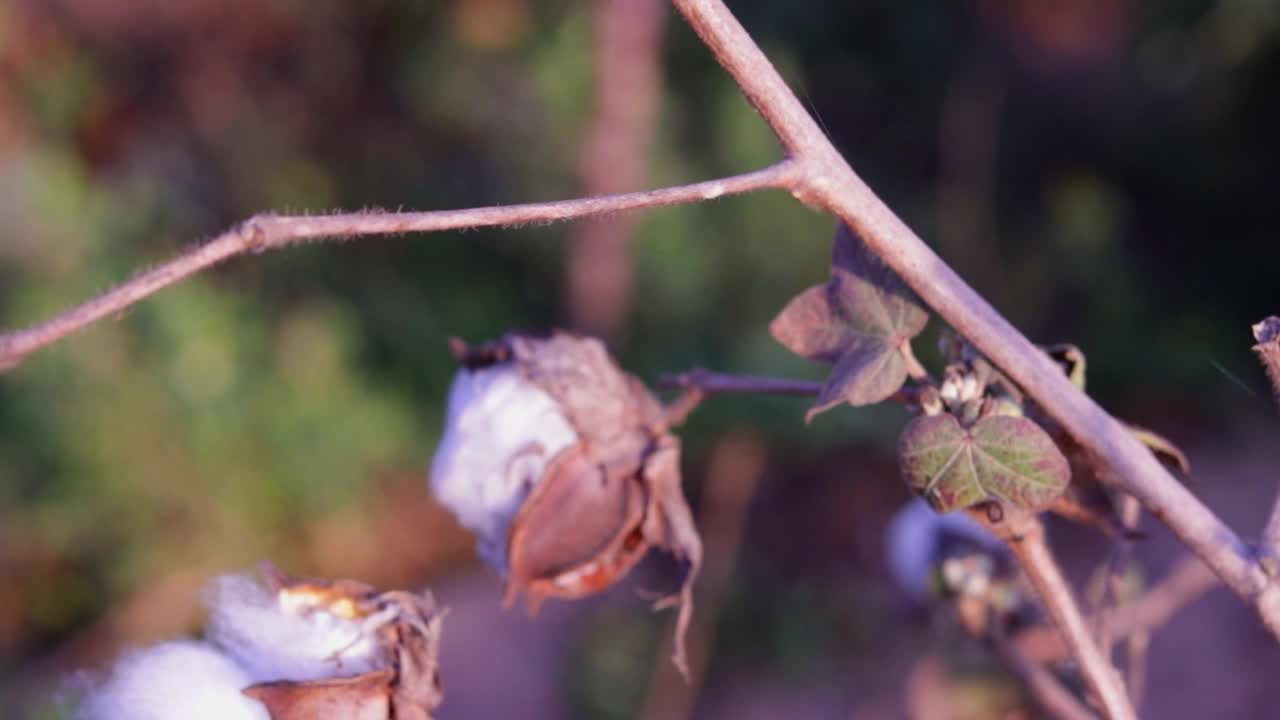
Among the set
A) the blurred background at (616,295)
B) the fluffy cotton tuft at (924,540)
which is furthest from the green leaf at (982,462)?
the blurred background at (616,295)

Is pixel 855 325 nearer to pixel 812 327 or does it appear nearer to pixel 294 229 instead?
pixel 812 327

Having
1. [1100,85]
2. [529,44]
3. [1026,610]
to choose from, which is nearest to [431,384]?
[529,44]

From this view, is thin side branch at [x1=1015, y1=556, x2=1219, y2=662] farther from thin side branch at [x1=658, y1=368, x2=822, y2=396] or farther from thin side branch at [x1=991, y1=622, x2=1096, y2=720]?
thin side branch at [x1=658, y1=368, x2=822, y2=396]

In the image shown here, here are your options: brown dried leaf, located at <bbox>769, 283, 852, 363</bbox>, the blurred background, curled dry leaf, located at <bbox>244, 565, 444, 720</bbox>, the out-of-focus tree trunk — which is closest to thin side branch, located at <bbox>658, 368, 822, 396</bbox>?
brown dried leaf, located at <bbox>769, 283, 852, 363</bbox>

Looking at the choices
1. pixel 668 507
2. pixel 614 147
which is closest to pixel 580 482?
pixel 668 507

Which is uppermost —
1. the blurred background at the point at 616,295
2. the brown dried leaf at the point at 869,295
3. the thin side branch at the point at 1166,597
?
the blurred background at the point at 616,295

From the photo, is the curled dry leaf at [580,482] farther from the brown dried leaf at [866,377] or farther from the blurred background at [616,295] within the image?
the blurred background at [616,295]
